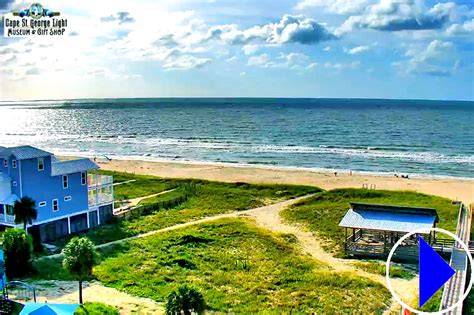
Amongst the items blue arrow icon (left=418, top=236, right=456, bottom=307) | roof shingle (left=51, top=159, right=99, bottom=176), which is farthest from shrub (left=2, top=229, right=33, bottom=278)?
blue arrow icon (left=418, top=236, right=456, bottom=307)

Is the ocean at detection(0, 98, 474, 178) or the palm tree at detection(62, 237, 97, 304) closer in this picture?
the palm tree at detection(62, 237, 97, 304)

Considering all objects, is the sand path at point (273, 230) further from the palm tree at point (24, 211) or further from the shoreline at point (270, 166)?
the shoreline at point (270, 166)

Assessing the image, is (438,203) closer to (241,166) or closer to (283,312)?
(283,312)

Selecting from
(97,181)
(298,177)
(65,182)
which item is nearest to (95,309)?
(65,182)

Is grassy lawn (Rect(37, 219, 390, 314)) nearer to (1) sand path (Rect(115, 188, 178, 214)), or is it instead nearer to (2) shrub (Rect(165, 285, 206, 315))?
(2) shrub (Rect(165, 285, 206, 315))

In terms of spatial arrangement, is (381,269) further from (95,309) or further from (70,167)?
(70,167)
